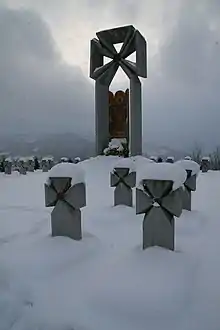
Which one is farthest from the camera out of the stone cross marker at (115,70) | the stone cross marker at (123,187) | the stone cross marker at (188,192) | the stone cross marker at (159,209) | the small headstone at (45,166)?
the small headstone at (45,166)

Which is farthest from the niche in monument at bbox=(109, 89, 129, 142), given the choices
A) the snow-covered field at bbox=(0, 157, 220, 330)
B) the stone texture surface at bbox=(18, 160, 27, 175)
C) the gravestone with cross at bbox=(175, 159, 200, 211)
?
the snow-covered field at bbox=(0, 157, 220, 330)

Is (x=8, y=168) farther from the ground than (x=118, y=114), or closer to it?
closer to it

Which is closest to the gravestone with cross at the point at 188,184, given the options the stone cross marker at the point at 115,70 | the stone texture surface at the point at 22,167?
the stone cross marker at the point at 115,70

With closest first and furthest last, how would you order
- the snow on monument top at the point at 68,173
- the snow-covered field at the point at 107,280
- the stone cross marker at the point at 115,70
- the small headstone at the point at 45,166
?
the snow-covered field at the point at 107,280 → the snow on monument top at the point at 68,173 → the stone cross marker at the point at 115,70 → the small headstone at the point at 45,166

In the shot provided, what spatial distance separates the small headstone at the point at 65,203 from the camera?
2836 millimetres

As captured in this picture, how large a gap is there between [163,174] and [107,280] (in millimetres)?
932

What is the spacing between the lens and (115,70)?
11555mm

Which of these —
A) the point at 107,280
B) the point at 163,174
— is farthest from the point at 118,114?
the point at 107,280

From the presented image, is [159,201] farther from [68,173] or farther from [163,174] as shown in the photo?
[68,173]

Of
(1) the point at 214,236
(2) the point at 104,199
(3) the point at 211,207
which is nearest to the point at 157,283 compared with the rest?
(1) the point at 214,236

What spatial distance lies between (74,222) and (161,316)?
138 centimetres

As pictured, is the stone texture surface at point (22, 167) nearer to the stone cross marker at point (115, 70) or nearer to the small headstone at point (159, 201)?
the stone cross marker at point (115, 70)

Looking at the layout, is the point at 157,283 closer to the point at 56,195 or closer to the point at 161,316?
the point at 161,316

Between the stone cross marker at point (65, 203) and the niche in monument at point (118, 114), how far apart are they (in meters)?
9.63
